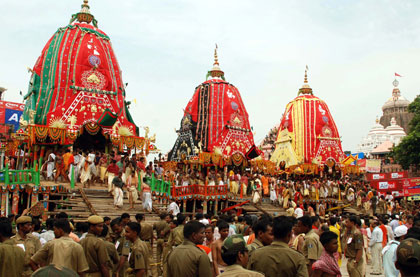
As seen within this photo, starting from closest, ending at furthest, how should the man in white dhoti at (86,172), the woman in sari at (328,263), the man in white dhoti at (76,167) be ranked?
the woman in sari at (328,263) < the man in white dhoti at (86,172) < the man in white dhoti at (76,167)

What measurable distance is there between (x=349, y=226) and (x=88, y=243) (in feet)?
14.5

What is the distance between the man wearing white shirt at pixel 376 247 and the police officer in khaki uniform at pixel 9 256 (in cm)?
832

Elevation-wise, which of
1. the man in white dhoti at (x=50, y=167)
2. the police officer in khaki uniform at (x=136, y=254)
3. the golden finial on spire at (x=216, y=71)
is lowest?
the police officer in khaki uniform at (x=136, y=254)

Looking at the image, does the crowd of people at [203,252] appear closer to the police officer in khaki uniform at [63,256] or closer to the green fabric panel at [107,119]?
the police officer in khaki uniform at [63,256]

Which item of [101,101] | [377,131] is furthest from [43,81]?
[377,131]

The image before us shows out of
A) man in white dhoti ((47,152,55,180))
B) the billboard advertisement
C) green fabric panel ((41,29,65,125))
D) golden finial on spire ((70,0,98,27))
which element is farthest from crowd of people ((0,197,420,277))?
the billboard advertisement

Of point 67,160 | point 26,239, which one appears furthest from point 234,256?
point 67,160

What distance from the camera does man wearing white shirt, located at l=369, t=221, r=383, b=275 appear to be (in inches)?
431

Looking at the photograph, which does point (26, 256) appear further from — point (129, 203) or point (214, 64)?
point (214, 64)

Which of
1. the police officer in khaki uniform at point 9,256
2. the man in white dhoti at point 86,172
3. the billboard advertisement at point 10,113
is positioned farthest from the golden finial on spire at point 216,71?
the police officer in khaki uniform at point 9,256

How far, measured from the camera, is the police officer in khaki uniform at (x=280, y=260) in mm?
4277

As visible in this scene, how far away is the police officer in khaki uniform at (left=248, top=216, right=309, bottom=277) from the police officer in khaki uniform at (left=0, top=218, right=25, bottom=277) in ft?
9.01

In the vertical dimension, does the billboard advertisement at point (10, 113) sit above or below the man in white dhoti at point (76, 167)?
above

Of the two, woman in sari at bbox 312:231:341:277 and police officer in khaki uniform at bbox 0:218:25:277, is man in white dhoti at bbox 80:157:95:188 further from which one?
woman in sari at bbox 312:231:341:277
